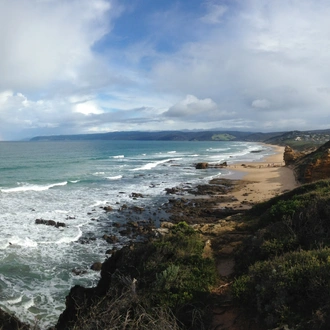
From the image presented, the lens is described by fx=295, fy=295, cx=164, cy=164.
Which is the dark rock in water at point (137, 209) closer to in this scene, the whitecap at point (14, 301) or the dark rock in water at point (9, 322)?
the whitecap at point (14, 301)

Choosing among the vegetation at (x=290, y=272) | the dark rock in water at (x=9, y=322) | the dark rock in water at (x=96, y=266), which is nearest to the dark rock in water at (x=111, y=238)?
the dark rock in water at (x=96, y=266)

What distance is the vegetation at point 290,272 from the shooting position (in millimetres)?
5586

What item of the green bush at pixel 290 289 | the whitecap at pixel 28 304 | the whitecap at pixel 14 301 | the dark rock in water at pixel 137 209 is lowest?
the whitecap at pixel 28 304

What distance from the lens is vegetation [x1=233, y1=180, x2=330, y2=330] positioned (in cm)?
559

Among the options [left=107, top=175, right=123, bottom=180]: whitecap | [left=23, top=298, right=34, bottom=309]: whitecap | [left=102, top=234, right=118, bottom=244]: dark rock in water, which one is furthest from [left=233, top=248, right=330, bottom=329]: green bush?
[left=107, top=175, right=123, bottom=180]: whitecap

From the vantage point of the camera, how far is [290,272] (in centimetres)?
639

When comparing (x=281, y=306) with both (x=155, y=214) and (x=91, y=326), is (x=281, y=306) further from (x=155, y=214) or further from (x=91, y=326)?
(x=155, y=214)

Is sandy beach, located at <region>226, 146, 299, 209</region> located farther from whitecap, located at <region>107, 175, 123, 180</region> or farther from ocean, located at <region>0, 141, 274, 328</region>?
whitecap, located at <region>107, 175, 123, 180</region>

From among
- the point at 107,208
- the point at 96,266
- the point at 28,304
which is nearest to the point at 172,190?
the point at 107,208

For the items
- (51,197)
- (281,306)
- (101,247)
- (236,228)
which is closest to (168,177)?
(51,197)

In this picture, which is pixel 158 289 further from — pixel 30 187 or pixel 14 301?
pixel 30 187

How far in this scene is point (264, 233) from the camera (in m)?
9.36

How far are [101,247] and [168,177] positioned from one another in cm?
2714

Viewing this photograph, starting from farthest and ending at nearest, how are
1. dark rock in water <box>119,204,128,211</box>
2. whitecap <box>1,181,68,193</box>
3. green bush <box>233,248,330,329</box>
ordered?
whitecap <box>1,181,68,193</box> → dark rock in water <box>119,204,128,211</box> → green bush <box>233,248,330,329</box>
